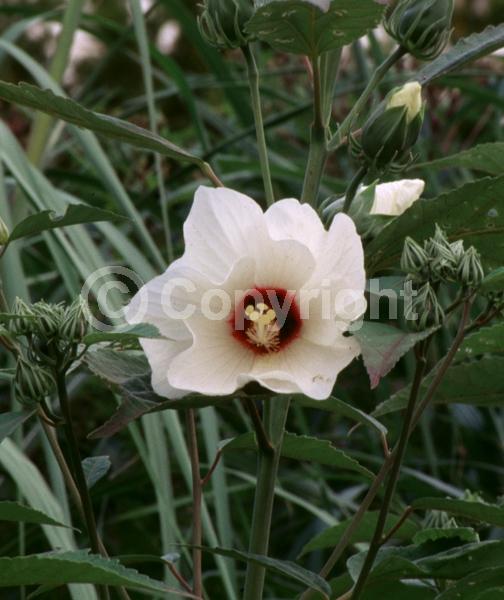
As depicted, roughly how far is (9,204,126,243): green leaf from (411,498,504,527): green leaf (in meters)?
0.22

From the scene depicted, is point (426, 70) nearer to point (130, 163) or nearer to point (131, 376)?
point (131, 376)

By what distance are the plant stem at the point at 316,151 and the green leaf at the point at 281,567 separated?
0.59 ft

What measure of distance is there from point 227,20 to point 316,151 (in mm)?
83

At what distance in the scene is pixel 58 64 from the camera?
4.51 feet

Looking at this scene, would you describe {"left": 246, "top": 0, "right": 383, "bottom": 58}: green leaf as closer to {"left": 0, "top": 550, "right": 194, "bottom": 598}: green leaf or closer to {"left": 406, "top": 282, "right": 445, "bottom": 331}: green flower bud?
{"left": 406, "top": 282, "right": 445, "bottom": 331}: green flower bud

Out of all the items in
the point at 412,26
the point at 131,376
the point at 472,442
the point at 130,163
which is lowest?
the point at 472,442

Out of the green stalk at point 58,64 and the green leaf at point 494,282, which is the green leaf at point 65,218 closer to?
the green leaf at point 494,282

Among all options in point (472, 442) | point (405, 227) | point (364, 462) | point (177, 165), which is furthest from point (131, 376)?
point (177, 165)

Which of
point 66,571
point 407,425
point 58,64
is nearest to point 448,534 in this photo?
point 407,425

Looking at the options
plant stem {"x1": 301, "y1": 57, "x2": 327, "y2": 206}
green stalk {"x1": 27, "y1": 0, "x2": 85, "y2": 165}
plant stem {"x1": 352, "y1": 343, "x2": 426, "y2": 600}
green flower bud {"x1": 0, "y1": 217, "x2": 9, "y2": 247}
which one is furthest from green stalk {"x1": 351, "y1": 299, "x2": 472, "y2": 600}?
green stalk {"x1": 27, "y1": 0, "x2": 85, "y2": 165}

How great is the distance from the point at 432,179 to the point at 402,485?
18.8 inches

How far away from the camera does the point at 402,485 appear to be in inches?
53.4

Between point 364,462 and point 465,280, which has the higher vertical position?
point 465,280

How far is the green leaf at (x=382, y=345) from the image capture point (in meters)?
0.47
